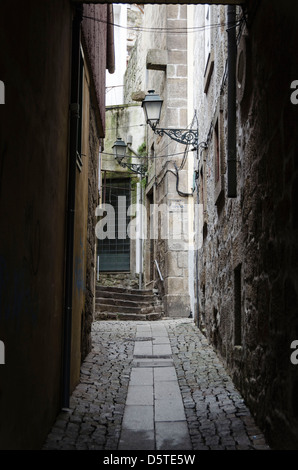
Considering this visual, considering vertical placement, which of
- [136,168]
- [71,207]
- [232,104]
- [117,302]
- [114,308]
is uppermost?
[136,168]

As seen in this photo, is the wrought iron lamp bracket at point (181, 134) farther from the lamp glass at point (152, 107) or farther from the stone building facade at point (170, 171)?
the stone building facade at point (170, 171)

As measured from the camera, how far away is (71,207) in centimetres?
544

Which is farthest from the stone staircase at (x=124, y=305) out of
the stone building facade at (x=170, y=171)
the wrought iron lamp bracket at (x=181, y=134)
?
the wrought iron lamp bracket at (x=181, y=134)

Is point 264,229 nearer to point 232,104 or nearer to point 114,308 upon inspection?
point 232,104

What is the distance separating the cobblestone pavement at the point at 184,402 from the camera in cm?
432

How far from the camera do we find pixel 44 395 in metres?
4.29

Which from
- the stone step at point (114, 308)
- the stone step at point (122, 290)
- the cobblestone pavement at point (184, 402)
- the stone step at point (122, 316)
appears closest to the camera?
the cobblestone pavement at point (184, 402)

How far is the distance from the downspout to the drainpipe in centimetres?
154

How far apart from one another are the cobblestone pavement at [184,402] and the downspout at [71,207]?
38 centimetres

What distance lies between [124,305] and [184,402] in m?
8.66

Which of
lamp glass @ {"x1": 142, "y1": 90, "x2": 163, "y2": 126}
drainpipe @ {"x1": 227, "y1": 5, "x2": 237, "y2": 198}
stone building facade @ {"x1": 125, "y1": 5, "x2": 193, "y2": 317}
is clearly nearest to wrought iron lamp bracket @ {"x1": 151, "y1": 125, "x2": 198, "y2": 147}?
lamp glass @ {"x1": 142, "y1": 90, "x2": 163, "y2": 126}

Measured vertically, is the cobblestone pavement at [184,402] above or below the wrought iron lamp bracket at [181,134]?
below

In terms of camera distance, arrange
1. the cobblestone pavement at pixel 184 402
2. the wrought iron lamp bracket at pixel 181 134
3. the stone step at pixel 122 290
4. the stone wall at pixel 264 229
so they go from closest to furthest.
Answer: the stone wall at pixel 264 229
the cobblestone pavement at pixel 184 402
the wrought iron lamp bracket at pixel 181 134
the stone step at pixel 122 290

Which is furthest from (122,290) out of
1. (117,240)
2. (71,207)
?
(71,207)
